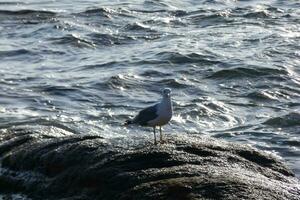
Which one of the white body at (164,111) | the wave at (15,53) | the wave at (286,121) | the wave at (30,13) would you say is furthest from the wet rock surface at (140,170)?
the wave at (30,13)

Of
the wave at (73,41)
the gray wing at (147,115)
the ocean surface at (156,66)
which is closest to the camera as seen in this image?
the gray wing at (147,115)

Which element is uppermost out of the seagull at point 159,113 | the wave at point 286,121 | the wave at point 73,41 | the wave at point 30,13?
the seagull at point 159,113

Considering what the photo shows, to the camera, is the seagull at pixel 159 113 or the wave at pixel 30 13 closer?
the seagull at pixel 159 113

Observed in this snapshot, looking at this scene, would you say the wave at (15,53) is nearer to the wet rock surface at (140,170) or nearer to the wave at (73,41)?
the wave at (73,41)

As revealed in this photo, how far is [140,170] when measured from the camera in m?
7.61

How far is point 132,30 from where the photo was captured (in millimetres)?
20641

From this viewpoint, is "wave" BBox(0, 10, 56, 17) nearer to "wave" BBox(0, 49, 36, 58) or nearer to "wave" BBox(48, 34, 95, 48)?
"wave" BBox(48, 34, 95, 48)

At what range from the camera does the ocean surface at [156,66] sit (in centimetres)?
1366

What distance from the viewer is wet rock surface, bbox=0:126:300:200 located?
23.6ft

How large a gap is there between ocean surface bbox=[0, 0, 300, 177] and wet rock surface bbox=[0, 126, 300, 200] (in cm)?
63

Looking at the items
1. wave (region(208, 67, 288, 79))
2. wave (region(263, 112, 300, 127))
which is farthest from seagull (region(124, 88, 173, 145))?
wave (region(208, 67, 288, 79))

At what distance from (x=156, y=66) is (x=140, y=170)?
9993 millimetres

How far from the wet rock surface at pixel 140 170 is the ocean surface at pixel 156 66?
63cm

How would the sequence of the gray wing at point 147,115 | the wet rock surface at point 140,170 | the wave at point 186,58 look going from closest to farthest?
the wet rock surface at point 140,170 < the gray wing at point 147,115 < the wave at point 186,58
